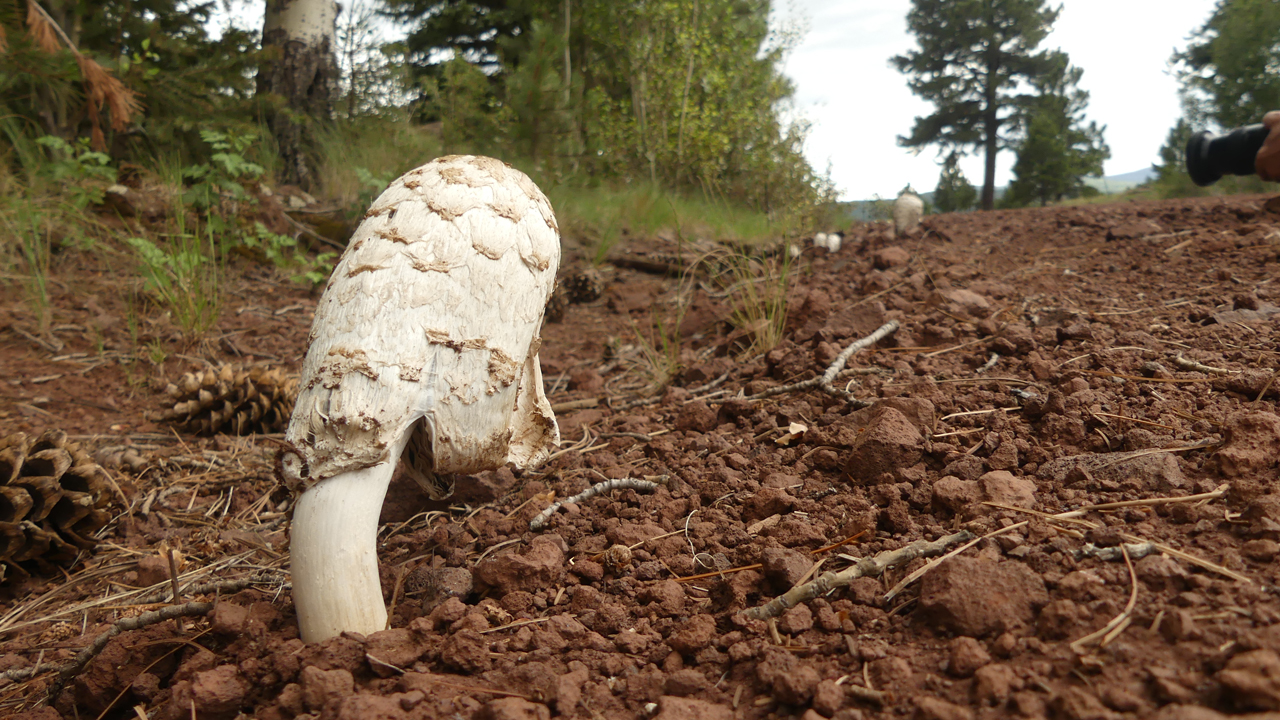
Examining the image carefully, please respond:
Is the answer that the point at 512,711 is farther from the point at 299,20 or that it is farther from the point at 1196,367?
the point at 299,20

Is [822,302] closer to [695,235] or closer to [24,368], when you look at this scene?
[695,235]

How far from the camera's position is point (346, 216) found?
5.22 meters

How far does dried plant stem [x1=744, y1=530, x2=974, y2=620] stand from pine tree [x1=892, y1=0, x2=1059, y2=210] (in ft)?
74.0

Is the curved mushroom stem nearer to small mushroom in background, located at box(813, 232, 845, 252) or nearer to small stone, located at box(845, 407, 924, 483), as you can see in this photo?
small stone, located at box(845, 407, 924, 483)

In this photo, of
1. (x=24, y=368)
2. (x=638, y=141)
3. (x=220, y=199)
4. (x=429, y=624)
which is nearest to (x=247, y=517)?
(x=429, y=624)

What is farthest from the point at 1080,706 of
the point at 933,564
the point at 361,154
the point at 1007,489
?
the point at 361,154

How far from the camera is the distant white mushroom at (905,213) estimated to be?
614cm

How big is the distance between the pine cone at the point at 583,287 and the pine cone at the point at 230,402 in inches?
89.7

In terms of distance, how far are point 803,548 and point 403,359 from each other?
0.90 m

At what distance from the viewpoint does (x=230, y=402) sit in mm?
2861

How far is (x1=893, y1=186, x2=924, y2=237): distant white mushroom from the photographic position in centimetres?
614

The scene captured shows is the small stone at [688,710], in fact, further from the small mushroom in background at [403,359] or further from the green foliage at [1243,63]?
the green foliage at [1243,63]

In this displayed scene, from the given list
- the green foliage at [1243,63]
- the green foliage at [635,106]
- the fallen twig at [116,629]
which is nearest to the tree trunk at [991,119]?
the green foliage at [1243,63]

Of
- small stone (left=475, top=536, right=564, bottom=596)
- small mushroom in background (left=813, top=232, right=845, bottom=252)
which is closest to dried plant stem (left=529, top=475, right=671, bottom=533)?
small stone (left=475, top=536, right=564, bottom=596)
